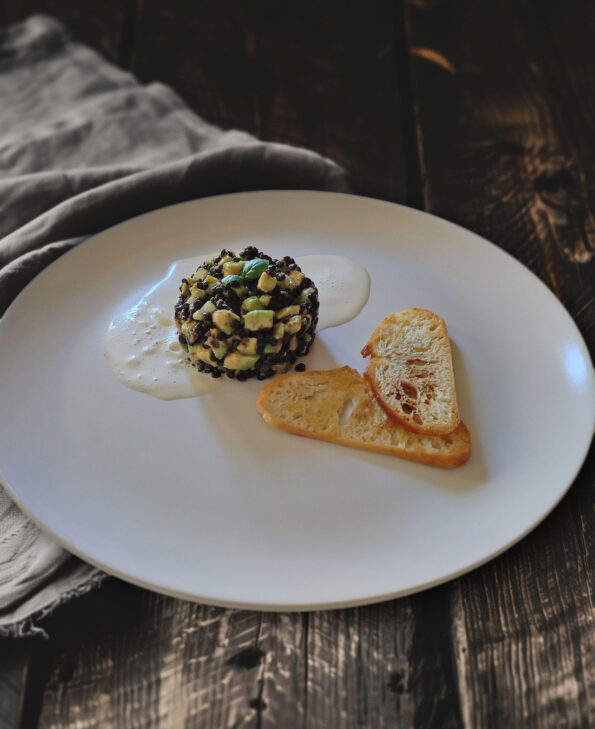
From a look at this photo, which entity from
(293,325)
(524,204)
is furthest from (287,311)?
(524,204)

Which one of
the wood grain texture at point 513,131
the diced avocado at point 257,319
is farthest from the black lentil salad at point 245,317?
the wood grain texture at point 513,131

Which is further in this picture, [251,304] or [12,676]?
[251,304]

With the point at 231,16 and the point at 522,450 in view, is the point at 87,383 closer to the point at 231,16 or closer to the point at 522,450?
the point at 522,450

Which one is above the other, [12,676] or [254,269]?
[254,269]

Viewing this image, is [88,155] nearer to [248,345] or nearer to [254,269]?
[254,269]

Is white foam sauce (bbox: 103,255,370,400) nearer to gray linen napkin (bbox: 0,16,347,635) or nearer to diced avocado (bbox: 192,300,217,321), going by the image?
diced avocado (bbox: 192,300,217,321)

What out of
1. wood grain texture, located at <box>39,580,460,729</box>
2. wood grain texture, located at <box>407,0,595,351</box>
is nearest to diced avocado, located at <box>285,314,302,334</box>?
wood grain texture, located at <box>39,580,460,729</box>

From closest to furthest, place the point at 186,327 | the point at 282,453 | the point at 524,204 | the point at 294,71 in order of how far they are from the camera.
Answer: the point at 282,453, the point at 186,327, the point at 524,204, the point at 294,71

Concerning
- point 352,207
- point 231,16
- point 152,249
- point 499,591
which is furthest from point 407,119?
point 499,591
